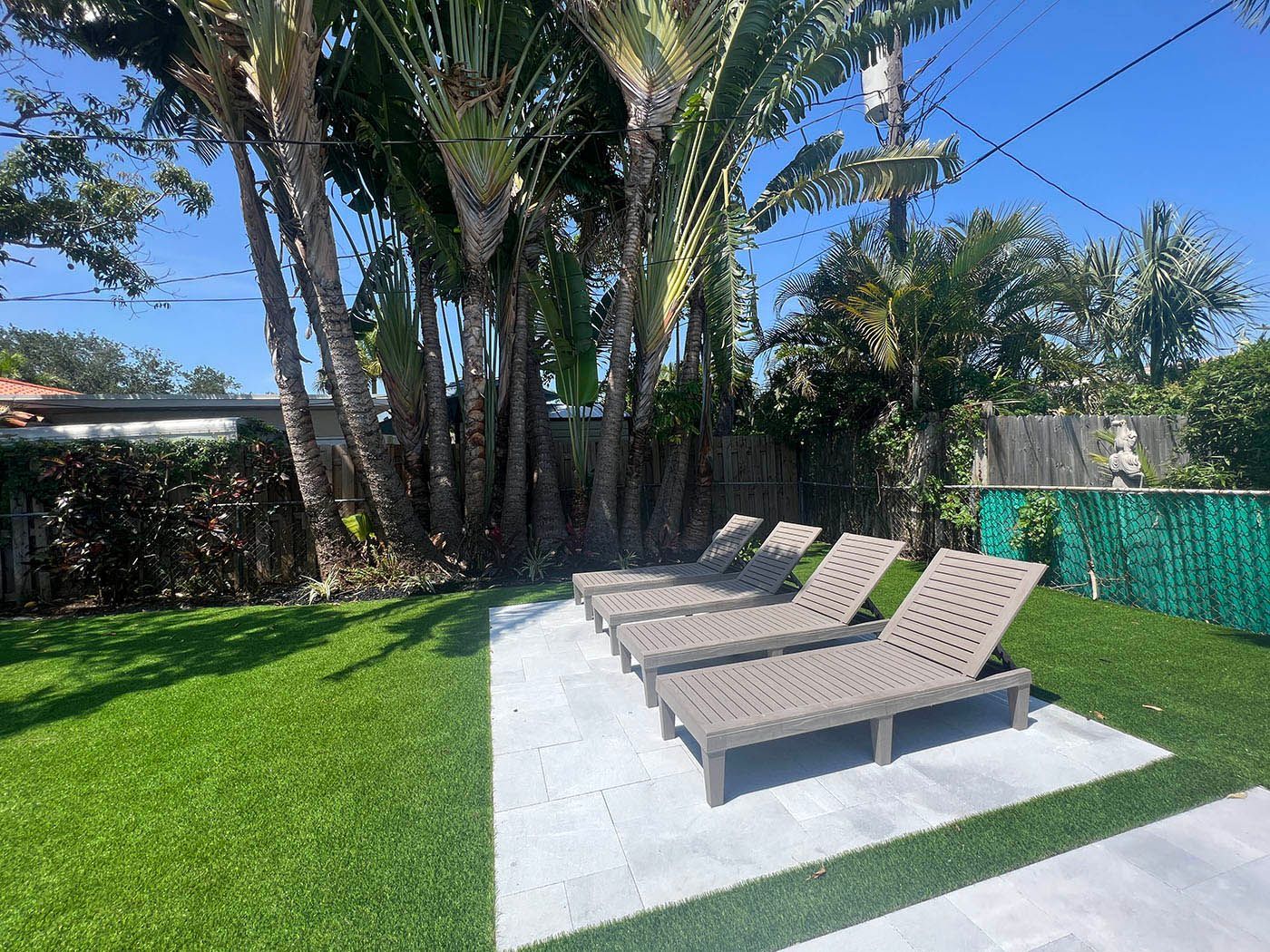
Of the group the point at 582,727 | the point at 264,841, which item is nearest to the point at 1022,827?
the point at 582,727

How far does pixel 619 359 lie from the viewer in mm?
9023

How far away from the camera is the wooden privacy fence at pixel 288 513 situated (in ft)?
26.6

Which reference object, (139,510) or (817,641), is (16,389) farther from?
(817,641)

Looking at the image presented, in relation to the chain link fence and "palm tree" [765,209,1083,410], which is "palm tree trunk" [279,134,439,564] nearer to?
"palm tree" [765,209,1083,410]

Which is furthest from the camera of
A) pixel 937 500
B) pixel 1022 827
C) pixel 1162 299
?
pixel 1162 299

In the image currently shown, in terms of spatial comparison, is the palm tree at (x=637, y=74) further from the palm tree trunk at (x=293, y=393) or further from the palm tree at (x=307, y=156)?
the palm tree trunk at (x=293, y=393)

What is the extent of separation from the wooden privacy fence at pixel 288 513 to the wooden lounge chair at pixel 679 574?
3.30 meters

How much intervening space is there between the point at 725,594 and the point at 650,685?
74.8 inches

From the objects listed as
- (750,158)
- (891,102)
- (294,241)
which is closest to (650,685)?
(294,241)

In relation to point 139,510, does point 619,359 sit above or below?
above

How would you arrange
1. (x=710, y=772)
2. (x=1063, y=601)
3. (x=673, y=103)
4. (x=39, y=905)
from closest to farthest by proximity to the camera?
(x=39, y=905), (x=710, y=772), (x=1063, y=601), (x=673, y=103)

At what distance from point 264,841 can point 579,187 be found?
9.92 metres

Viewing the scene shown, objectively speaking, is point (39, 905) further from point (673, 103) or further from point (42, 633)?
point (673, 103)

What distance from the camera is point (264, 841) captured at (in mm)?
2947
